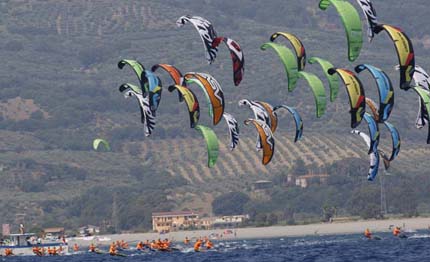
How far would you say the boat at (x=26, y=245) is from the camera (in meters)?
112

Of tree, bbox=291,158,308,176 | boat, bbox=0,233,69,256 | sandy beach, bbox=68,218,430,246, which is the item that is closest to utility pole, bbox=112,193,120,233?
sandy beach, bbox=68,218,430,246

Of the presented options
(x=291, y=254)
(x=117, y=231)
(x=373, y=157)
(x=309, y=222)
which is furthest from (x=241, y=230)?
(x=373, y=157)

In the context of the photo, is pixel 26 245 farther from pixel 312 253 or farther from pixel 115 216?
pixel 115 216

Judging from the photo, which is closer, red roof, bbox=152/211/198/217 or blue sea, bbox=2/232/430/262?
blue sea, bbox=2/232/430/262

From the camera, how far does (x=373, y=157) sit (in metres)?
Answer: 86.2

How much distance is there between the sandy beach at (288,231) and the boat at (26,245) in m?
34.6

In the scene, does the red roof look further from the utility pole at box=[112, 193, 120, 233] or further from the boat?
the boat

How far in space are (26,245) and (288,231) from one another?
43.7 m

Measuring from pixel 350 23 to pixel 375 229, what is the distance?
2768 inches

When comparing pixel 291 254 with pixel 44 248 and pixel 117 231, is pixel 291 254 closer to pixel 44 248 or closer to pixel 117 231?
pixel 44 248

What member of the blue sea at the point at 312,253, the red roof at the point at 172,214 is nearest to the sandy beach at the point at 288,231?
the red roof at the point at 172,214

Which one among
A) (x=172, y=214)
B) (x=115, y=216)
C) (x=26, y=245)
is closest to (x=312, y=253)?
(x=26, y=245)

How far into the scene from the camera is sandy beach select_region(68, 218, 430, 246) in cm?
14288

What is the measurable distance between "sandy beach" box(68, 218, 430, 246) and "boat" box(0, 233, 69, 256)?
34.6 metres
